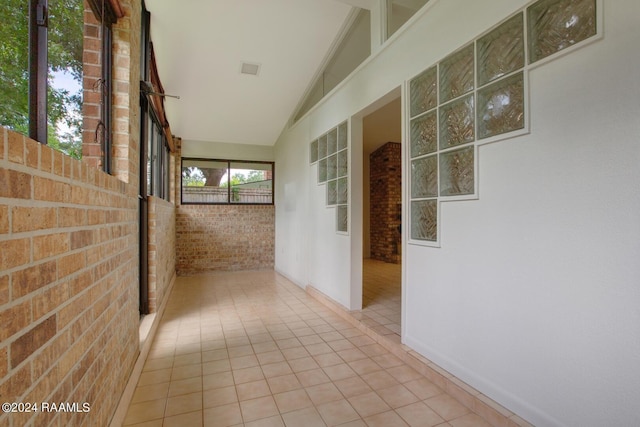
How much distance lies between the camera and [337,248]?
3803 mm

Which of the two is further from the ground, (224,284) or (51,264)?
(51,264)

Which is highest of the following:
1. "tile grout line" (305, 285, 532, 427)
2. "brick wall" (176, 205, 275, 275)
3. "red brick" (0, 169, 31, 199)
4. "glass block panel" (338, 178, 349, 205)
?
"glass block panel" (338, 178, 349, 205)

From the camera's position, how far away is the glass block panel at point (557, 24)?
4.60 feet

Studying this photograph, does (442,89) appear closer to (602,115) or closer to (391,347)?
(602,115)

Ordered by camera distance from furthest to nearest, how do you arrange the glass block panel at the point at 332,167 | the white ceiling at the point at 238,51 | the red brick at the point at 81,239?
the glass block panel at the point at 332,167
the white ceiling at the point at 238,51
the red brick at the point at 81,239

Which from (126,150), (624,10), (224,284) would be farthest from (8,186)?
(224,284)

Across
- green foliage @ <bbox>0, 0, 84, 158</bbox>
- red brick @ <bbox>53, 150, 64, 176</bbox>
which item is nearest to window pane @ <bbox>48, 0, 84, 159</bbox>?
green foliage @ <bbox>0, 0, 84, 158</bbox>

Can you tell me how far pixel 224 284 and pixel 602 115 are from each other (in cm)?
525

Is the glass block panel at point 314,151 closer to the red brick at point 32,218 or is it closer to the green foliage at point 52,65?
the green foliage at point 52,65

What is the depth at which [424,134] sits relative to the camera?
7.84 ft

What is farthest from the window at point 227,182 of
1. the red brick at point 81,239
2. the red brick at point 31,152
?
the red brick at point 31,152

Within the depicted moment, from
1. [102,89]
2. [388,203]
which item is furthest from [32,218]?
[388,203]

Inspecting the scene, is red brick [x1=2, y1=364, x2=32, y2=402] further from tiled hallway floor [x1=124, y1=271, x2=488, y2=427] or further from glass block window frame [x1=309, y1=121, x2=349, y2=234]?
glass block window frame [x1=309, y1=121, x2=349, y2=234]

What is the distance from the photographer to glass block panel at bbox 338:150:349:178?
141 inches
